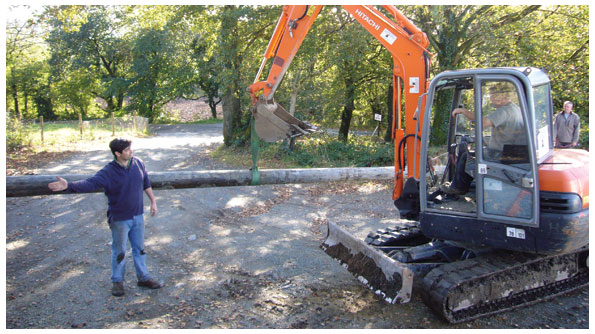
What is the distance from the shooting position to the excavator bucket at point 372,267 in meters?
4.38

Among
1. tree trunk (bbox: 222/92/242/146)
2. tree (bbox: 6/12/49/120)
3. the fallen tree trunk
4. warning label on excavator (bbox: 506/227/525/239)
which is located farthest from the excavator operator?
tree (bbox: 6/12/49/120)

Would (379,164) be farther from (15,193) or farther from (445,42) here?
(15,193)

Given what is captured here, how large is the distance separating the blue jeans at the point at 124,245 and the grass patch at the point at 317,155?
371 inches

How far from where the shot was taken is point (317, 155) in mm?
15328

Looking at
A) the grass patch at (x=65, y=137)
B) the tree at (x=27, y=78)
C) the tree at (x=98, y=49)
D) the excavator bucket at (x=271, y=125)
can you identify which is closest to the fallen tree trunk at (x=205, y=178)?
the excavator bucket at (x=271, y=125)

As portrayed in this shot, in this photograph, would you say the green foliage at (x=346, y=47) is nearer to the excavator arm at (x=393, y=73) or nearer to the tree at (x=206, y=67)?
the tree at (x=206, y=67)

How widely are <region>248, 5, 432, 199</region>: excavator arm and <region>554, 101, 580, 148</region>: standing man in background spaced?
5746mm

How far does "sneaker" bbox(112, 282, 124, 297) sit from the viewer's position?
16.5 ft

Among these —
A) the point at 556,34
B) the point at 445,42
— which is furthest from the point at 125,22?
the point at 556,34

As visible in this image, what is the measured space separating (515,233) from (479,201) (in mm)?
448

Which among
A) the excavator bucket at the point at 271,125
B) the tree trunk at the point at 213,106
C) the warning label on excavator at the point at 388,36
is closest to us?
the warning label on excavator at the point at 388,36

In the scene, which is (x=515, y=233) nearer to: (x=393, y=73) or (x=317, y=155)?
(x=393, y=73)

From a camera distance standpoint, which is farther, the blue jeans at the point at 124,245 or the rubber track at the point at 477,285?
the blue jeans at the point at 124,245

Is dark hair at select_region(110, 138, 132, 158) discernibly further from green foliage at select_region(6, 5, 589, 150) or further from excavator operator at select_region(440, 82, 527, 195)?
green foliage at select_region(6, 5, 589, 150)
